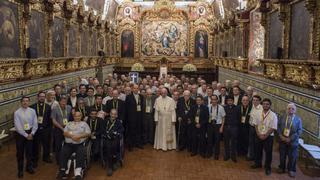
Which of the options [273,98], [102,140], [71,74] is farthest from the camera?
[71,74]

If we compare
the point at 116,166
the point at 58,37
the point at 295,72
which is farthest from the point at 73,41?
the point at 295,72

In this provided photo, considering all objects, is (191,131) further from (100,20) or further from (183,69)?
(183,69)

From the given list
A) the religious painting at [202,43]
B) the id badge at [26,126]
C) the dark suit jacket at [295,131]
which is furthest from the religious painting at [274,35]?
the religious painting at [202,43]

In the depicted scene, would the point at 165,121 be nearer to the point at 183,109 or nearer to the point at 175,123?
the point at 175,123

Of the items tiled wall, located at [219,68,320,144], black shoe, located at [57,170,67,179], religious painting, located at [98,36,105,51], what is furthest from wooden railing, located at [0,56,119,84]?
tiled wall, located at [219,68,320,144]

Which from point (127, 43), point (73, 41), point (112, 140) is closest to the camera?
point (112, 140)

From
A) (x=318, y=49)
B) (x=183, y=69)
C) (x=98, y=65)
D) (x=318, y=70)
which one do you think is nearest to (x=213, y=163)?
(x=318, y=70)

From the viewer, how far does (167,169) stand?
7.89 m

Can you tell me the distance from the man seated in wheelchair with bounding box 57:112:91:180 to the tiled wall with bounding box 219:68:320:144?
5.40 m

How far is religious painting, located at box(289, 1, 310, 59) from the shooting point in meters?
9.43

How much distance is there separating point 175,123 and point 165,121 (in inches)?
15.0

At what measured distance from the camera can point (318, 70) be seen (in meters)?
8.00

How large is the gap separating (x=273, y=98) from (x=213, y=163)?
4.20 meters

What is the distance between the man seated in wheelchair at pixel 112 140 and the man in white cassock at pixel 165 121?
196 centimetres
